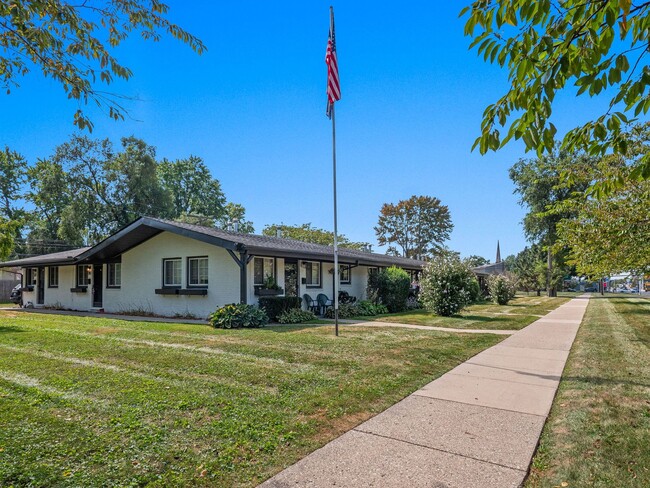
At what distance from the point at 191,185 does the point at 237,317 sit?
39.8 m

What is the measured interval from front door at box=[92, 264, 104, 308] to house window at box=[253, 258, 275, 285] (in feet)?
28.8

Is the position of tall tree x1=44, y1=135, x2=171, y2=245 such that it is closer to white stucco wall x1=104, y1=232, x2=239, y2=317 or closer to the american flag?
white stucco wall x1=104, y1=232, x2=239, y2=317

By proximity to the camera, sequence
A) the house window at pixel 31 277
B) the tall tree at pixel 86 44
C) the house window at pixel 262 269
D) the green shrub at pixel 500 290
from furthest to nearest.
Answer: the green shrub at pixel 500 290 < the house window at pixel 31 277 < the house window at pixel 262 269 < the tall tree at pixel 86 44

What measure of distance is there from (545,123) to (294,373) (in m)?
4.42

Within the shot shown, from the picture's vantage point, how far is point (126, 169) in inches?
1377

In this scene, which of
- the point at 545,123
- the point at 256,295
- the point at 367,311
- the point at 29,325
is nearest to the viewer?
the point at 545,123

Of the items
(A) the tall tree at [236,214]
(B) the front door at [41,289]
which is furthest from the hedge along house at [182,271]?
(A) the tall tree at [236,214]

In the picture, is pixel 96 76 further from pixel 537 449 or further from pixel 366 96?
pixel 366 96

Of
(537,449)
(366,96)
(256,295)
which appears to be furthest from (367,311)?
(537,449)

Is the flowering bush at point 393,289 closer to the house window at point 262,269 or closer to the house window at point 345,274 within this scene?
the house window at point 345,274

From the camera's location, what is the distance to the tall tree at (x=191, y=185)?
47.0 metres

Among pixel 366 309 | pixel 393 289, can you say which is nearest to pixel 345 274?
pixel 393 289

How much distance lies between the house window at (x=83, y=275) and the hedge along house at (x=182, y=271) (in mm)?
46

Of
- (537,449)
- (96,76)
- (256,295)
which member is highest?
(96,76)
